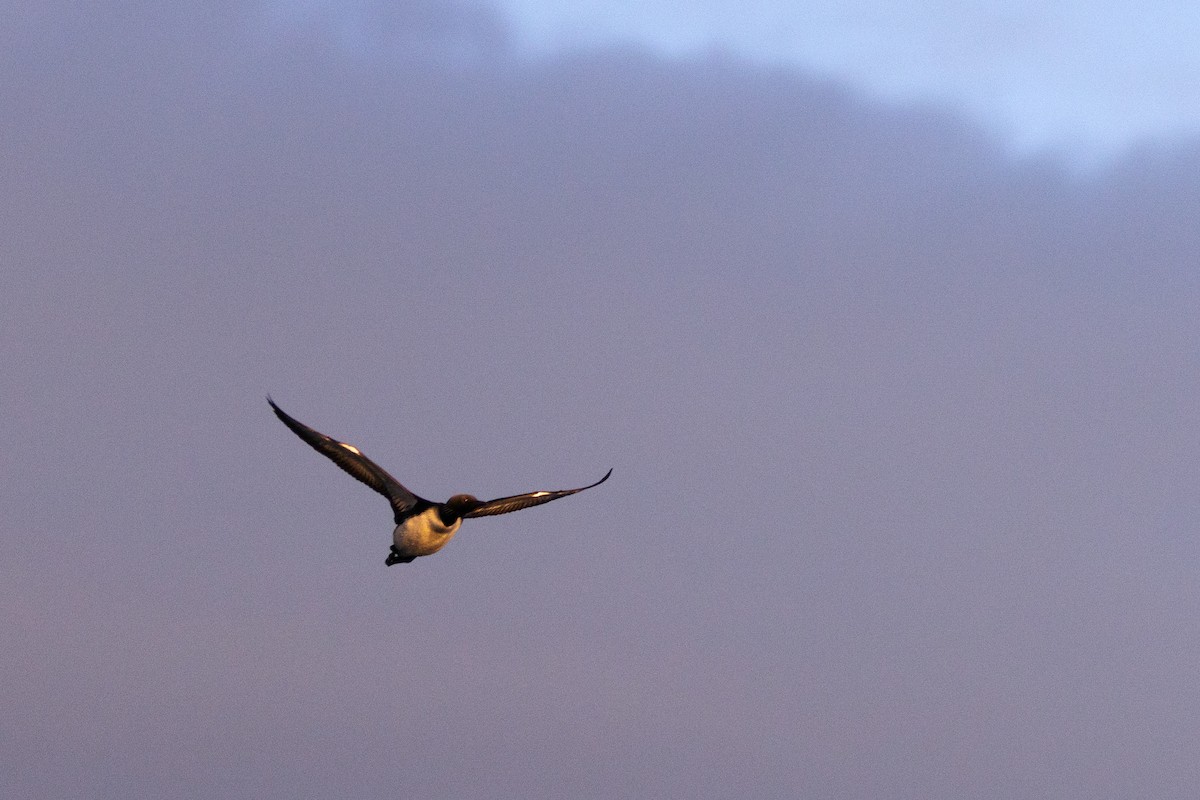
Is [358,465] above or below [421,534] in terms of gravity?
above

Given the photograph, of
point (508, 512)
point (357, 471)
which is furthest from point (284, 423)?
point (508, 512)

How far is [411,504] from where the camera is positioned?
3731cm

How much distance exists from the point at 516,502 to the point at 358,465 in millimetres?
3514

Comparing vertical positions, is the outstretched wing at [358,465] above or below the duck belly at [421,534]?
above

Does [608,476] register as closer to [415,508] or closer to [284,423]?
[415,508]

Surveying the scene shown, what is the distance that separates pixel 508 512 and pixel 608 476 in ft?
10.5

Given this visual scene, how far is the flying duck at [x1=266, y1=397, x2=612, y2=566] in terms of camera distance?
36562 mm

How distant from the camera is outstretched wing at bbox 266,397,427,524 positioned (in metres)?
36.6

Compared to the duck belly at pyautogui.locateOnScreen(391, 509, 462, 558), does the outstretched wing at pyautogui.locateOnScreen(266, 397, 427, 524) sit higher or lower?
higher

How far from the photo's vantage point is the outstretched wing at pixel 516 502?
37125mm

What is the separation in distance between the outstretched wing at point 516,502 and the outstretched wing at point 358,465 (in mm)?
1362

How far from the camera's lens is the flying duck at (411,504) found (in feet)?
120

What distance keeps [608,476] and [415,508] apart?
435cm

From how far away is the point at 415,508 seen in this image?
37156 millimetres
